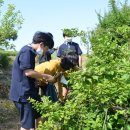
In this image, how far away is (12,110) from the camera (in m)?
8.93

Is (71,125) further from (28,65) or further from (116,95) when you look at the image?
(28,65)

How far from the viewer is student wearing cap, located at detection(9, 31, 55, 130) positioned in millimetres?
4547

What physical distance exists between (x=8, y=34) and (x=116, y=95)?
809 cm

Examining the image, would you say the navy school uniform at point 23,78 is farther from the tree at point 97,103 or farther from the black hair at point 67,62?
the tree at point 97,103

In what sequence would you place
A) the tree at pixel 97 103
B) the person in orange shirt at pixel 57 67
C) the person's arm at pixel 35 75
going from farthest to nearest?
1. the person in orange shirt at pixel 57 67
2. the person's arm at pixel 35 75
3. the tree at pixel 97 103

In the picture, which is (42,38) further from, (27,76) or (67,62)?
(67,62)

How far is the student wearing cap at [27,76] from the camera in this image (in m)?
4.55

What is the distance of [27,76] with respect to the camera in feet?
15.2

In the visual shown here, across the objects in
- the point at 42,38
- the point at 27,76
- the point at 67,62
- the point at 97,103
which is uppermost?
the point at 42,38

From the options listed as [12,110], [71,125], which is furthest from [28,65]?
[12,110]

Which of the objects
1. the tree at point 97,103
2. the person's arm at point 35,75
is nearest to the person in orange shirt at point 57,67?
the person's arm at point 35,75

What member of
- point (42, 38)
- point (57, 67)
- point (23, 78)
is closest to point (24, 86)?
point (23, 78)

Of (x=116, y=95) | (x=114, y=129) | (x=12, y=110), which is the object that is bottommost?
(x=12, y=110)

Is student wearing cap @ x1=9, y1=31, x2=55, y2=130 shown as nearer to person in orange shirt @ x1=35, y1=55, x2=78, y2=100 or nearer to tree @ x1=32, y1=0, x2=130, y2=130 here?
person in orange shirt @ x1=35, y1=55, x2=78, y2=100
